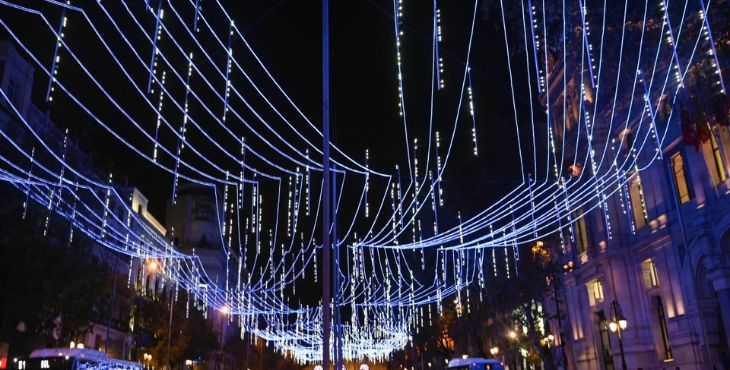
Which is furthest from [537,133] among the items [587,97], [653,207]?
[653,207]

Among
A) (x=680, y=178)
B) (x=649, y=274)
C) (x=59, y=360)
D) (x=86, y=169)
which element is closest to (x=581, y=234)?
(x=649, y=274)

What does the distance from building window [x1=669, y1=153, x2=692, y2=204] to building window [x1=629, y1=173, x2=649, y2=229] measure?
108 inches

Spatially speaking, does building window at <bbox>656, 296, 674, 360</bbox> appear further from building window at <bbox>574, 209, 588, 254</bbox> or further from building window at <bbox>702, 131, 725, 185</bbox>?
building window at <bbox>574, 209, 588, 254</bbox>

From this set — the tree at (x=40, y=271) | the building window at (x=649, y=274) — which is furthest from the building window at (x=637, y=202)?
the tree at (x=40, y=271)

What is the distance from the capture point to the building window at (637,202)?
3259 centimetres

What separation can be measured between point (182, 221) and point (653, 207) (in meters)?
73.1

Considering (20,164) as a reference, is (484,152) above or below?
above

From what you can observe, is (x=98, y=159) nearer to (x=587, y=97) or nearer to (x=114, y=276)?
(x=114, y=276)

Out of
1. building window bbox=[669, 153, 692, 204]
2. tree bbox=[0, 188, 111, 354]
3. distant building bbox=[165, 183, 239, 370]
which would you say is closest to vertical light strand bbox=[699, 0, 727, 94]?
building window bbox=[669, 153, 692, 204]

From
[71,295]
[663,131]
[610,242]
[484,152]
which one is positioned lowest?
[71,295]

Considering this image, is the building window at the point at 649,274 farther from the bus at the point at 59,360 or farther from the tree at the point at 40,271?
the bus at the point at 59,360

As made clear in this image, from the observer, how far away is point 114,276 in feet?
120

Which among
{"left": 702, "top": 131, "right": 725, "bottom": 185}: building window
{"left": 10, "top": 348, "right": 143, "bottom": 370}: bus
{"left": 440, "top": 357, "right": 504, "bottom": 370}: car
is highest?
{"left": 702, "top": 131, "right": 725, "bottom": 185}: building window

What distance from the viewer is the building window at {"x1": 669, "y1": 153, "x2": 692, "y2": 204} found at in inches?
1137
